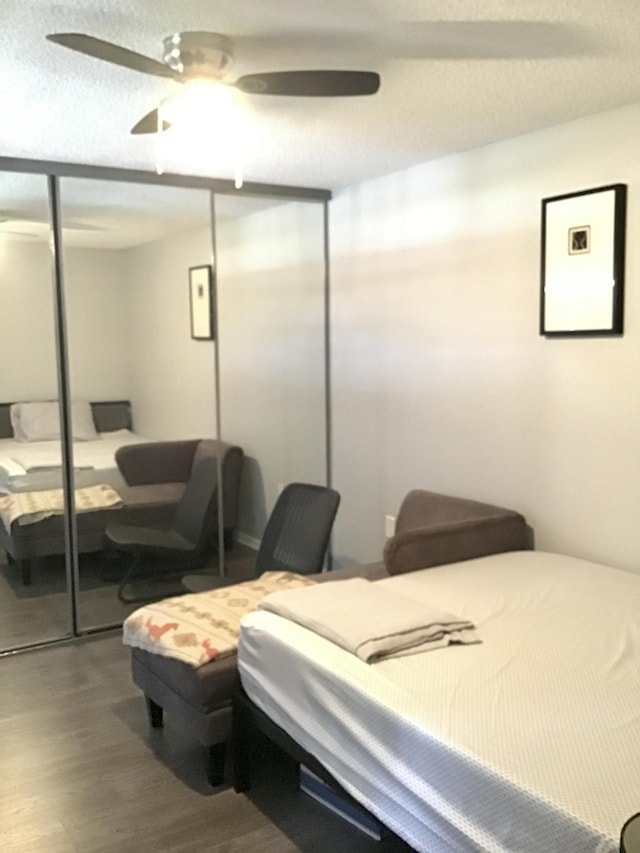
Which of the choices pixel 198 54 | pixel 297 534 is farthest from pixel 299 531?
pixel 198 54

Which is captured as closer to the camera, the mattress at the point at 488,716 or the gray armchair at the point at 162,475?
the mattress at the point at 488,716

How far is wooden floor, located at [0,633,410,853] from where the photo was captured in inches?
95.9

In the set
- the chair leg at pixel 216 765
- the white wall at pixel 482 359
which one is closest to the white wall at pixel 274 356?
Answer: the white wall at pixel 482 359

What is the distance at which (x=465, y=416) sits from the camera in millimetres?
3855

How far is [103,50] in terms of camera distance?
6.44ft

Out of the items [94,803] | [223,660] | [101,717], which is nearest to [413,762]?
[223,660]

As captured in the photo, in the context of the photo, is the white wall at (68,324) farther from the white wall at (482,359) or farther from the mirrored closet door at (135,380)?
the white wall at (482,359)

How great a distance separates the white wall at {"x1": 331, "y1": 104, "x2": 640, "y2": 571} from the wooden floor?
1611mm

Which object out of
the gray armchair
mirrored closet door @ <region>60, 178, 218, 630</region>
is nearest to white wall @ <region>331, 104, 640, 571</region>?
the gray armchair

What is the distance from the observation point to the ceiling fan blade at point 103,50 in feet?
6.27

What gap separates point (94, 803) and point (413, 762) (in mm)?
1343

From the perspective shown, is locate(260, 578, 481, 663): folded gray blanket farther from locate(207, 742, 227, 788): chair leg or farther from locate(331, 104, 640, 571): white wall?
locate(331, 104, 640, 571): white wall

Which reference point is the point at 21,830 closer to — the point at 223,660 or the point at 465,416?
the point at 223,660

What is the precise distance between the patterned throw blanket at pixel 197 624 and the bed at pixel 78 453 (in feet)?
4.05
